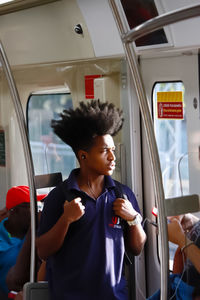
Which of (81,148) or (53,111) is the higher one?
(53,111)

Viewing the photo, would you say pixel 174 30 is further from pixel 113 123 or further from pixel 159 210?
pixel 159 210

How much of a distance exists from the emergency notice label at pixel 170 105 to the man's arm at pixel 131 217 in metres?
0.84

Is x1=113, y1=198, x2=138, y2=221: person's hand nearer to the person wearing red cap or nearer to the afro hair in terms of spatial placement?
the afro hair

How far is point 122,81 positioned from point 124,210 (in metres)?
1.28

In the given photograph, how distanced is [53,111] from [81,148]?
5.80 ft

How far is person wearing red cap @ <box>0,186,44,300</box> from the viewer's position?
4414mm

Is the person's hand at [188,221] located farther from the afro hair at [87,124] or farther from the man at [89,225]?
the afro hair at [87,124]

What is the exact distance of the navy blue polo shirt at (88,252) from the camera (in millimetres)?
3020

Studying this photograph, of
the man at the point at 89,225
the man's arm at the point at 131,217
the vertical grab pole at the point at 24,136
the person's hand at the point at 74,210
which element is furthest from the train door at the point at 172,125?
the vertical grab pole at the point at 24,136

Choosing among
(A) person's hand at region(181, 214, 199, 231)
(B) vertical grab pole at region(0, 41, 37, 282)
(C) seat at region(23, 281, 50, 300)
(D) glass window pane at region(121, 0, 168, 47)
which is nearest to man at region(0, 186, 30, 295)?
(B) vertical grab pole at region(0, 41, 37, 282)

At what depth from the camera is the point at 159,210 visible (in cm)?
256

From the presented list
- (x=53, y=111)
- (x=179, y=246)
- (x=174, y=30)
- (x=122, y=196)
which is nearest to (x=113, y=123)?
(x=122, y=196)

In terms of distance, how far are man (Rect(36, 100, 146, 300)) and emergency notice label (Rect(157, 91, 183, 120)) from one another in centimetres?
55

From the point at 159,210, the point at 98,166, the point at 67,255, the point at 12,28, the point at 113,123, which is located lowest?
the point at 67,255
